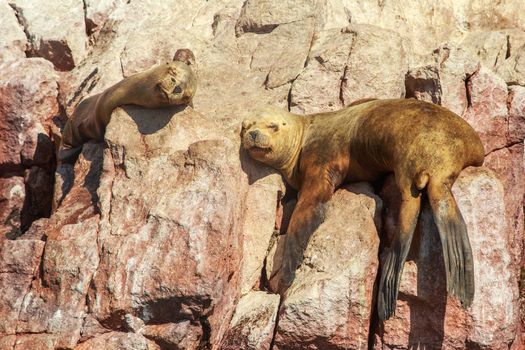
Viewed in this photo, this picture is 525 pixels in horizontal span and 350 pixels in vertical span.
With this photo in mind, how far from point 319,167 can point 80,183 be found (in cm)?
276

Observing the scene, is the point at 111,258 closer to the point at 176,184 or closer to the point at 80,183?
the point at 176,184

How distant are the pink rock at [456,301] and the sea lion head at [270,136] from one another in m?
2.04

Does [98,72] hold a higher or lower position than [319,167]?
higher

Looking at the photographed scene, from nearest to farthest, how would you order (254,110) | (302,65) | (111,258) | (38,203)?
(111,258), (254,110), (302,65), (38,203)

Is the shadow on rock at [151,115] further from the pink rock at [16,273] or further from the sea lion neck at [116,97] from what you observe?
the pink rock at [16,273]

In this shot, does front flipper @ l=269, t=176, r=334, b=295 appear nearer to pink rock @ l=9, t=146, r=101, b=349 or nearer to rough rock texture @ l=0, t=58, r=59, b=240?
pink rock @ l=9, t=146, r=101, b=349

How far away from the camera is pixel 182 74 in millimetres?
10055

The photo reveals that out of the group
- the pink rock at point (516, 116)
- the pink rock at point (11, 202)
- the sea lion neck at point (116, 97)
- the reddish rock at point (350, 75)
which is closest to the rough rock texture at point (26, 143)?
the pink rock at point (11, 202)

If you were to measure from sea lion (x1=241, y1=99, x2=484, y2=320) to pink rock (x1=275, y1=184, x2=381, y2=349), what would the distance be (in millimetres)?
209

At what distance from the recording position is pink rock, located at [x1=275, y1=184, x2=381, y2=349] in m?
8.34

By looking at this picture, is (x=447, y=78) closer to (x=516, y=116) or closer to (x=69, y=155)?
(x=516, y=116)

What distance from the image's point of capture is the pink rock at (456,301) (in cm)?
827

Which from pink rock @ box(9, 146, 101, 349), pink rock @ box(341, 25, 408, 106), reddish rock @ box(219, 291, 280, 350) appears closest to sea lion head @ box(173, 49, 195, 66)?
pink rock @ box(341, 25, 408, 106)

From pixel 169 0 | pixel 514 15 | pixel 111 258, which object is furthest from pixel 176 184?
pixel 514 15
